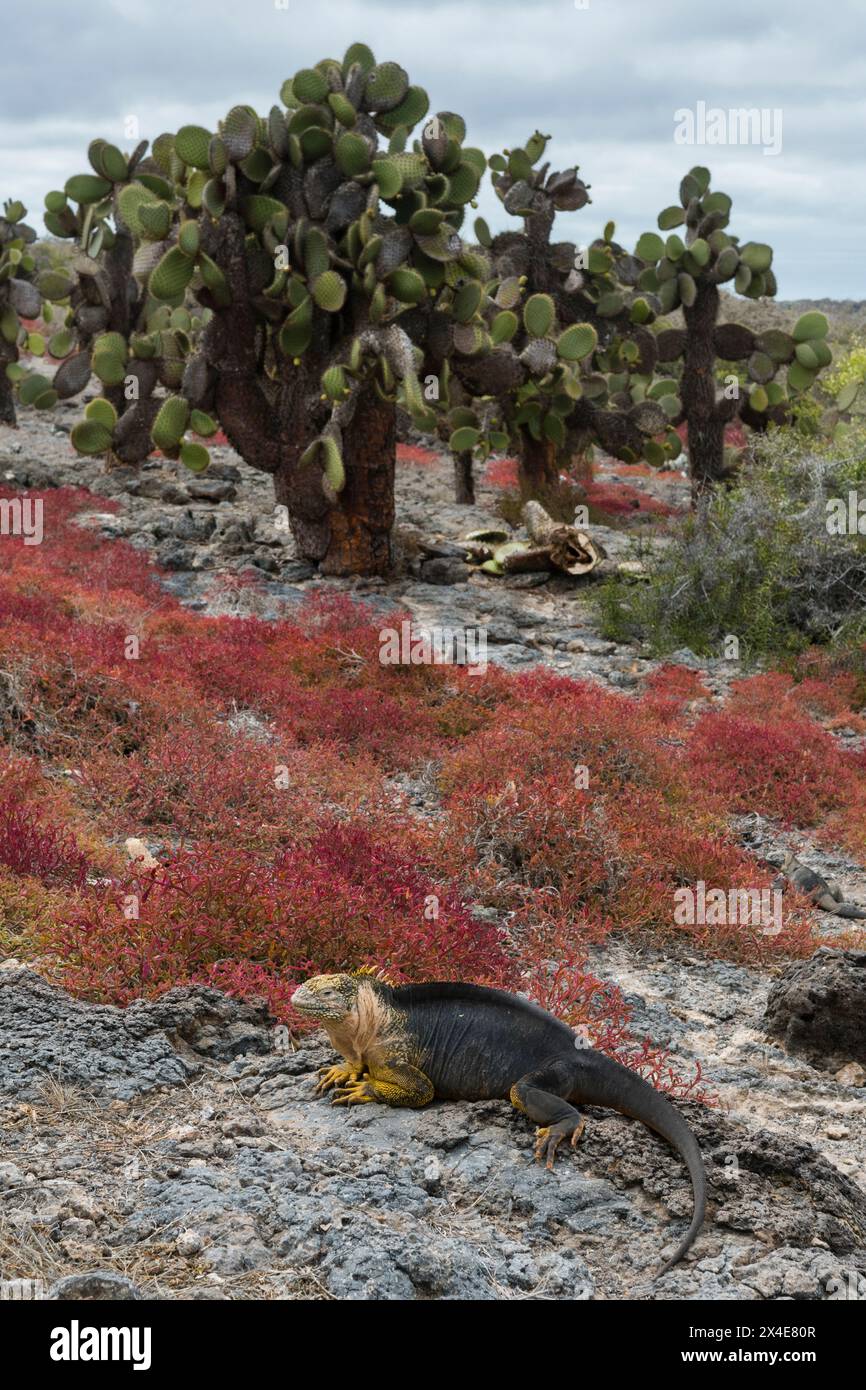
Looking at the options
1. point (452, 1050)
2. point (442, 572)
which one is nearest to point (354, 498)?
point (442, 572)

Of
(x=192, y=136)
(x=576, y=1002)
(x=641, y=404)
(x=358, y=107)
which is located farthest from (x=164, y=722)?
(x=641, y=404)

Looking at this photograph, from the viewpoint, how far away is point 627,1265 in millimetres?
3203

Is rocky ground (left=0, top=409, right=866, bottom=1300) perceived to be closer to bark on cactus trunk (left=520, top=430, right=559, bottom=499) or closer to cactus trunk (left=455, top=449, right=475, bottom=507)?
bark on cactus trunk (left=520, top=430, right=559, bottom=499)

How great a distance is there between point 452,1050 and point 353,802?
139 inches

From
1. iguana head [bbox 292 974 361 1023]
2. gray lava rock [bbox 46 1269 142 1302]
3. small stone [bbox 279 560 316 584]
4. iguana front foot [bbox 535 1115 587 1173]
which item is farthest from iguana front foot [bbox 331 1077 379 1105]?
small stone [bbox 279 560 316 584]

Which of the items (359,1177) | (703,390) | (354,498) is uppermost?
(703,390)

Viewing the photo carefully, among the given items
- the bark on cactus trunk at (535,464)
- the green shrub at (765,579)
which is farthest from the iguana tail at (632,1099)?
the bark on cactus trunk at (535,464)

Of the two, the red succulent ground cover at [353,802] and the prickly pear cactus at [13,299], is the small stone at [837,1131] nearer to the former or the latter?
the red succulent ground cover at [353,802]

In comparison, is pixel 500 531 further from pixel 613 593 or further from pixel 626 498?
pixel 626 498

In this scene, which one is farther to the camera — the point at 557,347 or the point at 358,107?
the point at 557,347

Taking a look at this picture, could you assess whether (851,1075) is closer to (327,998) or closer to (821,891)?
(821,891)

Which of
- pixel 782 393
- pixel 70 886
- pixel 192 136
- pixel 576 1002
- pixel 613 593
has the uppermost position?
pixel 192 136

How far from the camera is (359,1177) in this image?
3488mm
